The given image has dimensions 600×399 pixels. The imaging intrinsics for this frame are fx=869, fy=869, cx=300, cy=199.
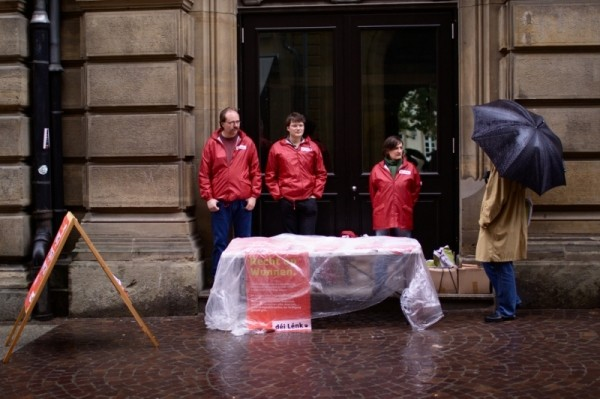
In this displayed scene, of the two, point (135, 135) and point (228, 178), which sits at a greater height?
point (135, 135)

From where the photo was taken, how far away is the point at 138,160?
30.6 ft

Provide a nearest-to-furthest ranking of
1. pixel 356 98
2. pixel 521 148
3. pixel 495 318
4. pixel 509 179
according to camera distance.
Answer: pixel 521 148, pixel 509 179, pixel 495 318, pixel 356 98

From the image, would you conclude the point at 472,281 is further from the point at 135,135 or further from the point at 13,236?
the point at 13,236

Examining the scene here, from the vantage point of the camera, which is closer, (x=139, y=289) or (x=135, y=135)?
(x=139, y=289)

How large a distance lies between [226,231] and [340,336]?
1.95 m

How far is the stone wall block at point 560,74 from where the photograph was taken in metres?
8.99

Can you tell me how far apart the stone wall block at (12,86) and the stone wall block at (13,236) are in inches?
47.9

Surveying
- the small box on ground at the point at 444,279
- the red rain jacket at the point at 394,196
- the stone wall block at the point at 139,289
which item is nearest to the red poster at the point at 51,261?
the stone wall block at the point at 139,289

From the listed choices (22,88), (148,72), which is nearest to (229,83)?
(148,72)

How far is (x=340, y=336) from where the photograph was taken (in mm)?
7902

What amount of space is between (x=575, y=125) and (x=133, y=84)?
4.66m

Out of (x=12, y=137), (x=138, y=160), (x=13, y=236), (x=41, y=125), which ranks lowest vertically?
(x=13, y=236)

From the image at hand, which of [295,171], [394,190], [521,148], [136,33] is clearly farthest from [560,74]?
[136,33]

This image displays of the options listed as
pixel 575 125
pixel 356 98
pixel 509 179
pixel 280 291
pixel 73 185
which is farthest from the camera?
pixel 356 98
